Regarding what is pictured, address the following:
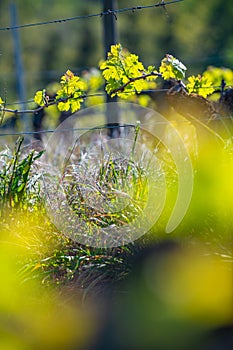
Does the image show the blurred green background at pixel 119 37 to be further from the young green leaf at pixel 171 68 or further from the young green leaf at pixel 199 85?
the young green leaf at pixel 171 68

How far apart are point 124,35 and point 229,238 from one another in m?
15.0

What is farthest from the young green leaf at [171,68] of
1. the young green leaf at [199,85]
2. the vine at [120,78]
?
the young green leaf at [199,85]

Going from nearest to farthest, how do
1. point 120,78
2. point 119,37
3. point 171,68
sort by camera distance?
point 171,68 → point 120,78 → point 119,37

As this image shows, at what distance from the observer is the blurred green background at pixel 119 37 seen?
1662cm

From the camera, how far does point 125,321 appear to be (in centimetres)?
291

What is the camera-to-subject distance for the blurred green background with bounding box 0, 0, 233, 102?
1662 centimetres

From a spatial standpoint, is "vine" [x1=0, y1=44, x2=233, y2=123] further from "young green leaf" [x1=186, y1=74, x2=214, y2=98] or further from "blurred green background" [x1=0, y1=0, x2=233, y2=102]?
"blurred green background" [x1=0, y1=0, x2=233, y2=102]

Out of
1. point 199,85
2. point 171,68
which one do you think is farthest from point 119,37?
point 171,68

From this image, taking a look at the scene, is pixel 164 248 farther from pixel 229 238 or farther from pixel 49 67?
pixel 49 67

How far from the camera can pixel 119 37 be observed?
17.1 metres

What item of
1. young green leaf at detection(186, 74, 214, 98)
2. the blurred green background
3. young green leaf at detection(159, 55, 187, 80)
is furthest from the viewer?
the blurred green background

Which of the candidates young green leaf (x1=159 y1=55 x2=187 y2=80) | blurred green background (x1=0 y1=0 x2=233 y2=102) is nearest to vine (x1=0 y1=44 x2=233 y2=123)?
young green leaf (x1=159 y1=55 x2=187 y2=80)

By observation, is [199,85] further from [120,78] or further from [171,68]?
[120,78]

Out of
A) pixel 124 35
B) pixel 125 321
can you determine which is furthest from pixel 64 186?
pixel 124 35
